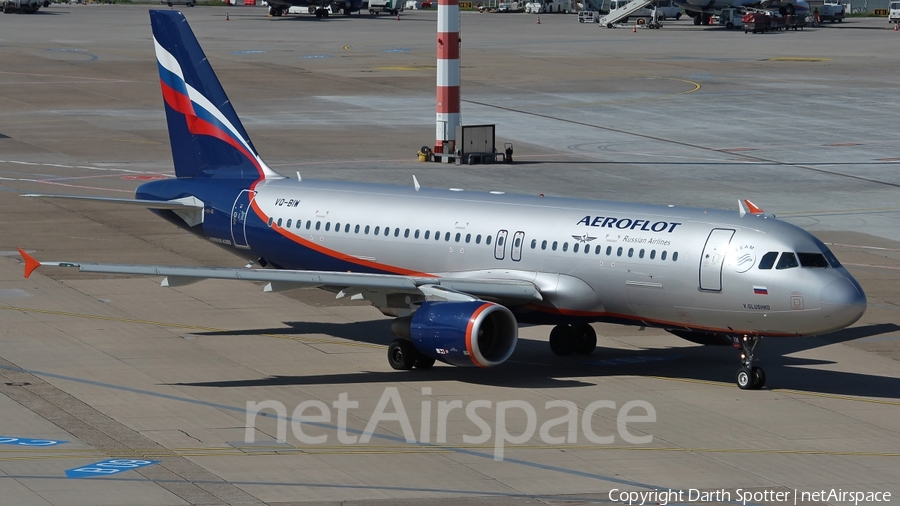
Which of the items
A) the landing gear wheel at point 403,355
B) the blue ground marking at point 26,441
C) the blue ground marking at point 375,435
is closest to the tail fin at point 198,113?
the landing gear wheel at point 403,355

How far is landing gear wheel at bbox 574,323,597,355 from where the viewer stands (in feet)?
115

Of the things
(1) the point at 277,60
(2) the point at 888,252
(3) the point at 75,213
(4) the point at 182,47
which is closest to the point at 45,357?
(4) the point at 182,47

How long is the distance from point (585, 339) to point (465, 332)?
5.65 metres

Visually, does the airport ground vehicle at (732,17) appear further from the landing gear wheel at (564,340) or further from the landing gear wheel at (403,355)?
the landing gear wheel at (403,355)

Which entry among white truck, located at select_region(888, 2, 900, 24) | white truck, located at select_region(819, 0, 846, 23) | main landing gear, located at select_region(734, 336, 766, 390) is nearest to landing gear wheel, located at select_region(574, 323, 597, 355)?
main landing gear, located at select_region(734, 336, 766, 390)

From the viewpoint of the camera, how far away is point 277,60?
11650 cm

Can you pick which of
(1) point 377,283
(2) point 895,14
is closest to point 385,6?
(2) point 895,14

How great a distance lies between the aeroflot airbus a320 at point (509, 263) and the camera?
3077cm

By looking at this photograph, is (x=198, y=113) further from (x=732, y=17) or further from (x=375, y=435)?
(x=732, y=17)

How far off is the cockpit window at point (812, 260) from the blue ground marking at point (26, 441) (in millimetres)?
16833

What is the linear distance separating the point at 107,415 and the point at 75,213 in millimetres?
27558

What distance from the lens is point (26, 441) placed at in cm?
2658

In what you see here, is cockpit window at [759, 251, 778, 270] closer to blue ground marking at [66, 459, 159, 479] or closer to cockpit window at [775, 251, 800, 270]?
cockpit window at [775, 251, 800, 270]

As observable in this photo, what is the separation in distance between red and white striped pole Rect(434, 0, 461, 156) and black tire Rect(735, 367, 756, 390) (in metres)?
36.6
